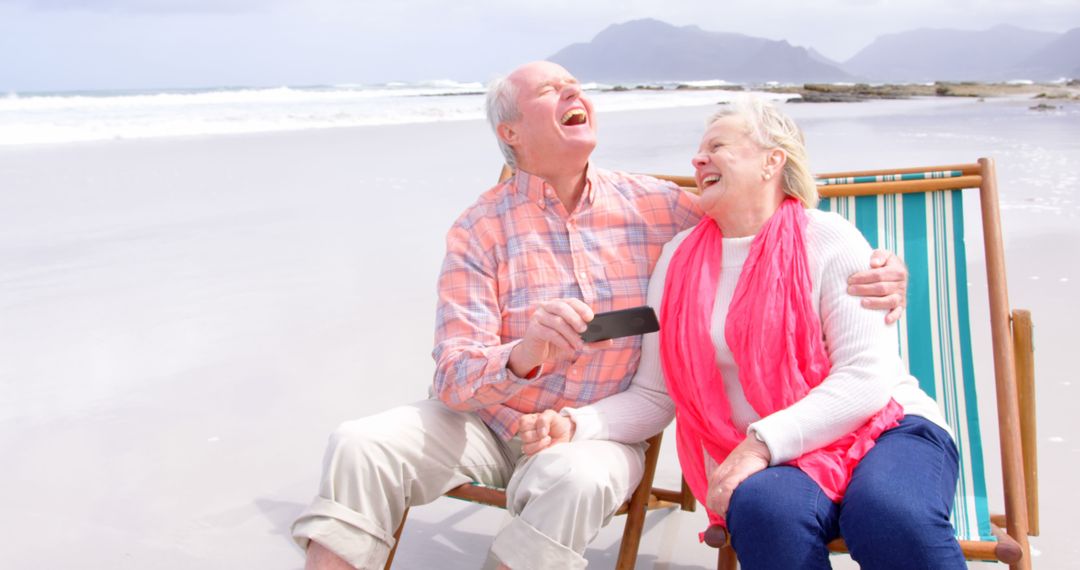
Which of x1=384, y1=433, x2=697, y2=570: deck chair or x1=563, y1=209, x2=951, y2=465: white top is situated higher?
x1=563, y1=209, x2=951, y2=465: white top

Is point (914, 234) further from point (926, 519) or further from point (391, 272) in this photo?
point (391, 272)

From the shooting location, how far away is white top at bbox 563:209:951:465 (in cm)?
211

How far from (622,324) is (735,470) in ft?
1.50

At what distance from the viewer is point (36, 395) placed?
4199mm

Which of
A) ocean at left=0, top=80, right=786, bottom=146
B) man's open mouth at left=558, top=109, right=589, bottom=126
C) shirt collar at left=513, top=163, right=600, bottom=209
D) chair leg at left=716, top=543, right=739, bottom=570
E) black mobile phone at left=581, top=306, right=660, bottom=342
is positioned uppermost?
ocean at left=0, top=80, right=786, bottom=146

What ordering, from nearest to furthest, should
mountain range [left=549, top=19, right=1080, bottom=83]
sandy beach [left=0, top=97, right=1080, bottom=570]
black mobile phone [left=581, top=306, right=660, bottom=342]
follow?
black mobile phone [left=581, top=306, right=660, bottom=342] < sandy beach [left=0, top=97, right=1080, bottom=570] < mountain range [left=549, top=19, right=1080, bottom=83]

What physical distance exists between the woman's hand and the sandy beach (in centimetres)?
89

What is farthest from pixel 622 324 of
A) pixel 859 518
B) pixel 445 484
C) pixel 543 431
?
pixel 859 518

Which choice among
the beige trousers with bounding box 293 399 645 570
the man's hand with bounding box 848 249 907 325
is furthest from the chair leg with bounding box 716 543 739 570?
the man's hand with bounding box 848 249 907 325

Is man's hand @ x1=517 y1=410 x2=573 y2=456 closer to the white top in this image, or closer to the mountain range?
the white top

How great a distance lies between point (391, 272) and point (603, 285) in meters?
3.56

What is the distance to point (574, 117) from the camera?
269cm

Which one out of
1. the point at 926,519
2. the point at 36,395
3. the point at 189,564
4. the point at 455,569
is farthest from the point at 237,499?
the point at 926,519

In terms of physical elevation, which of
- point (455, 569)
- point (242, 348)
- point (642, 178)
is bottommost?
point (455, 569)
